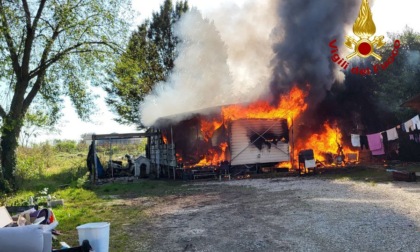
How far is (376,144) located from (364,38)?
709 cm

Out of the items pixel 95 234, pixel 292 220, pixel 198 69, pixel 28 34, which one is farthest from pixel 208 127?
pixel 95 234

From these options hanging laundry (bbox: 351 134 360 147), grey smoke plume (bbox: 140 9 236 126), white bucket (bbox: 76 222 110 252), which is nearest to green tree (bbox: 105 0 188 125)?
grey smoke plume (bbox: 140 9 236 126)

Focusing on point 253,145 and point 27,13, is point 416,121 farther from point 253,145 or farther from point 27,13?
point 27,13

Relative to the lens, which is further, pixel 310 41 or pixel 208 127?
pixel 310 41

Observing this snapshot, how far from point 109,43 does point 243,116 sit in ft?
28.1

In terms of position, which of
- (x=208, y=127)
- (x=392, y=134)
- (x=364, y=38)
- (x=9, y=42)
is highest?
(x=364, y=38)

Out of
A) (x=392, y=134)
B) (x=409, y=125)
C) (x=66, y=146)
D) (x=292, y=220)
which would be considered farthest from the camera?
(x=66, y=146)

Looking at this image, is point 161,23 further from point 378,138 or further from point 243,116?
point 378,138

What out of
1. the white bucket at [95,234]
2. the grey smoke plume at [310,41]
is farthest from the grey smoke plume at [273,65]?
the white bucket at [95,234]

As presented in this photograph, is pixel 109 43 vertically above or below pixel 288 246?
above

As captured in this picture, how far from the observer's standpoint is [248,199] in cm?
1130

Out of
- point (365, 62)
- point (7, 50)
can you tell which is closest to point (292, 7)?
point (365, 62)

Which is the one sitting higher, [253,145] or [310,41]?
[310,41]

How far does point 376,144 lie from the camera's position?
19922 millimetres
